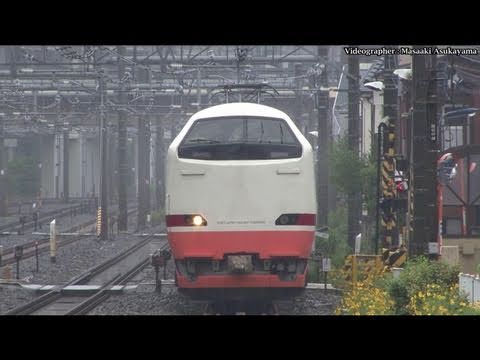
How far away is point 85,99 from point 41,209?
943 centimetres

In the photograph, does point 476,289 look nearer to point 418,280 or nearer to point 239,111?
point 418,280

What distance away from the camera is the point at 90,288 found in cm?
1875

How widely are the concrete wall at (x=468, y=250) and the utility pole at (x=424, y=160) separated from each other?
237 inches

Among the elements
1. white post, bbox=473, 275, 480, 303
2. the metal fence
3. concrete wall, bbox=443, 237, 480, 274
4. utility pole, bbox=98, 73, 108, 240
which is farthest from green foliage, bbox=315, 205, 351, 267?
utility pole, bbox=98, 73, 108, 240

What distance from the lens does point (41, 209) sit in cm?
4669

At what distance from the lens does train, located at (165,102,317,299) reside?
12.6 metres

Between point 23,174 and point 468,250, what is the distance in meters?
32.5

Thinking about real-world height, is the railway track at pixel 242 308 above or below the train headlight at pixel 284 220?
below

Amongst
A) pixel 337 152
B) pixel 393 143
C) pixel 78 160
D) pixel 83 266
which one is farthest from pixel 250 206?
pixel 78 160

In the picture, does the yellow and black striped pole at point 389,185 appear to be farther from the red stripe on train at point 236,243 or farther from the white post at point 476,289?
the red stripe on train at point 236,243

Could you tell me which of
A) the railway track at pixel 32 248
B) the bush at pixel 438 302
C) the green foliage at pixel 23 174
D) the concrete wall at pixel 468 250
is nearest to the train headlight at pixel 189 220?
the bush at pixel 438 302

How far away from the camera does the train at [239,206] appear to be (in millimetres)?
12578

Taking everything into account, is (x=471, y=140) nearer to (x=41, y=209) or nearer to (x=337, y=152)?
(x=337, y=152)

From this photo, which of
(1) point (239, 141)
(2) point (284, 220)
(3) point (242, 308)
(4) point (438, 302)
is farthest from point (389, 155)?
(4) point (438, 302)
